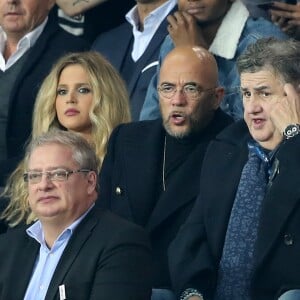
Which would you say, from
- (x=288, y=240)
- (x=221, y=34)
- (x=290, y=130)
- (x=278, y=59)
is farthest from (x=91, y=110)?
(x=288, y=240)

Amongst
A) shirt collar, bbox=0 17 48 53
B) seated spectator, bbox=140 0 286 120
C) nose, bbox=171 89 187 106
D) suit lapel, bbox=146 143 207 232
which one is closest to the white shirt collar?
shirt collar, bbox=0 17 48 53

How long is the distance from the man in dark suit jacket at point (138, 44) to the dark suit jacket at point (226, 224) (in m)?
1.57

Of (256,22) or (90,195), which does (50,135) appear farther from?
(256,22)

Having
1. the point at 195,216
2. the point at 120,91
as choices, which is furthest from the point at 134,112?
the point at 195,216

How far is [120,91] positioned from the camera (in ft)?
23.5

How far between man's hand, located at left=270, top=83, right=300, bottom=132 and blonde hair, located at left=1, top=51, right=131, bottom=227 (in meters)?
1.29

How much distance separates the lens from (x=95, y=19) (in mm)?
8828

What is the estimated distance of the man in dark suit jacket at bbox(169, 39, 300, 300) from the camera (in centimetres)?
565

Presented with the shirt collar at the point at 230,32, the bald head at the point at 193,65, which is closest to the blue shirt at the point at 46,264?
the bald head at the point at 193,65

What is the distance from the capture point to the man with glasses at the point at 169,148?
644cm

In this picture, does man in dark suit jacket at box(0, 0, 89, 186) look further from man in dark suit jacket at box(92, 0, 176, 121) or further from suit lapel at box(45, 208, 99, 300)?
suit lapel at box(45, 208, 99, 300)

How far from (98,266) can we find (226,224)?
1.98 ft

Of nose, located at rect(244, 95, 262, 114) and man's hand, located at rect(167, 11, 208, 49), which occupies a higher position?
man's hand, located at rect(167, 11, 208, 49)

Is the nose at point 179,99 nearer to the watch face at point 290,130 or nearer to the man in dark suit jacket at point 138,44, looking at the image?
the watch face at point 290,130
